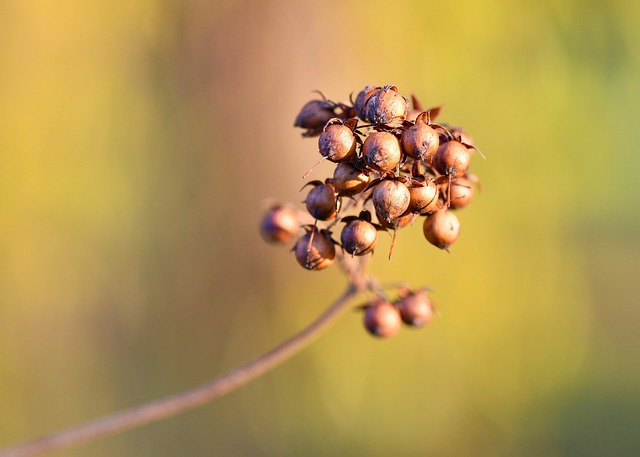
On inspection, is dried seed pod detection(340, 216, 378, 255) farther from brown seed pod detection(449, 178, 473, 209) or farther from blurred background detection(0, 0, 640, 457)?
blurred background detection(0, 0, 640, 457)

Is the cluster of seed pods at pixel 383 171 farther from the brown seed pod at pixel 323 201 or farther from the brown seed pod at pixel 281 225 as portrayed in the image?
the brown seed pod at pixel 281 225

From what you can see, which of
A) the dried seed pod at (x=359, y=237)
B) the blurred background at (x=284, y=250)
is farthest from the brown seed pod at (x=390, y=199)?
the blurred background at (x=284, y=250)

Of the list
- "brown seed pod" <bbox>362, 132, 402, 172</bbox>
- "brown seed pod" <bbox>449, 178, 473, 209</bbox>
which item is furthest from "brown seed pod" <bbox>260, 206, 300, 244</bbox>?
"brown seed pod" <bbox>362, 132, 402, 172</bbox>

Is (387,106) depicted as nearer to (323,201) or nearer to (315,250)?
(323,201)

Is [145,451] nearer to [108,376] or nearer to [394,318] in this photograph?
[108,376]

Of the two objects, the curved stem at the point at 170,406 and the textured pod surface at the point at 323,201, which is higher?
the textured pod surface at the point at 323,201

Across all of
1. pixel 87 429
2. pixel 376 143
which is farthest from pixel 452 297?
pixel 376 143
